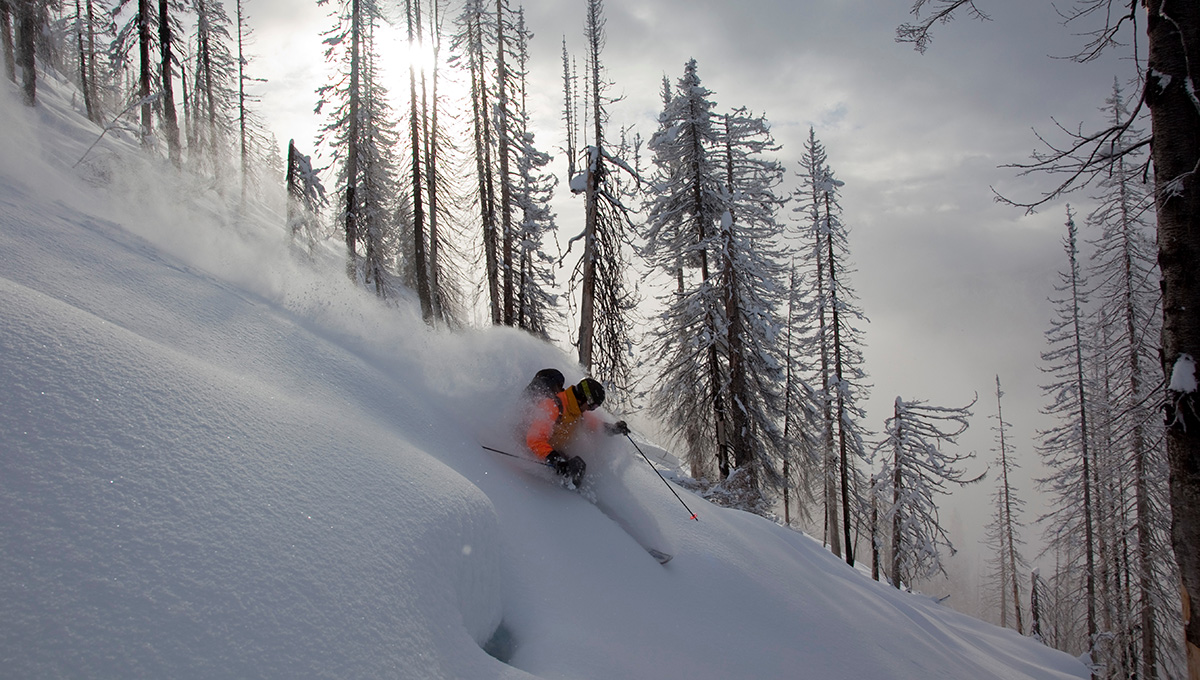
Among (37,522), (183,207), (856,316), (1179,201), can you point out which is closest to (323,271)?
(183,207)

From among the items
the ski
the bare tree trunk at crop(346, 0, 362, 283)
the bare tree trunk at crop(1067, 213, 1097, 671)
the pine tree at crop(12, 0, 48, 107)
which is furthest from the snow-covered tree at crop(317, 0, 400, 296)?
the bare tree trunk at crop(1067, 213, 1097, 671)

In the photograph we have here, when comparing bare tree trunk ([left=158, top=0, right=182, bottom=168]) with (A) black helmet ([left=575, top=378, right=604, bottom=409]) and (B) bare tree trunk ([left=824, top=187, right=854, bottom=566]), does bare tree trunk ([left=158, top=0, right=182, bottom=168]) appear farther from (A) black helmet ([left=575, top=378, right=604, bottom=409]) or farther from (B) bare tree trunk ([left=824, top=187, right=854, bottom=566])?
(B) bare tree trunk ([left=824, top=187, right=854, bottom=566])

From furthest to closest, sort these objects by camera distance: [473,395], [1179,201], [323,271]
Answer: [323,271]
[473,395]
[1179,201]

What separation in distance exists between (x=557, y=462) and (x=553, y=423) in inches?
19.8

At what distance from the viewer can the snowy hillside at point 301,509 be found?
211cm

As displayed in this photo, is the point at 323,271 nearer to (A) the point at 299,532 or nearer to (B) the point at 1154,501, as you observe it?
(A) the point at 299,532

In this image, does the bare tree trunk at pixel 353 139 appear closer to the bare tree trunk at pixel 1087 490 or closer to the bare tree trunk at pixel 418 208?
the bare tree trunk at pixel 418 208

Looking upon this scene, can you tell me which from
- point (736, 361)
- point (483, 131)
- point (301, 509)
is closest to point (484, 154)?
point (483, 131)

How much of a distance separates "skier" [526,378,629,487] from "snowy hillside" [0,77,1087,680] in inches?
11.4

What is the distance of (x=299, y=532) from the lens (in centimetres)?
280

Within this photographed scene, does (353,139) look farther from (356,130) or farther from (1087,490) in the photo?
(1087,490)

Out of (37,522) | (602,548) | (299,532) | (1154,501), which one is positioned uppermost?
(37,522)

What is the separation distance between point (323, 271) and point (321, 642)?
760cm

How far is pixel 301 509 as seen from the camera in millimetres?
2973
